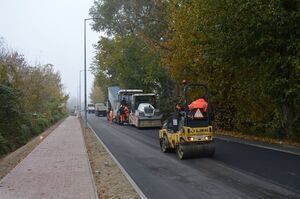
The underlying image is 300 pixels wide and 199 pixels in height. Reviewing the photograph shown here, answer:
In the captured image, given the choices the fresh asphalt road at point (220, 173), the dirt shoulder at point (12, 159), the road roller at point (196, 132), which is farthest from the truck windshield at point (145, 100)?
the road roller at point (196, 132)

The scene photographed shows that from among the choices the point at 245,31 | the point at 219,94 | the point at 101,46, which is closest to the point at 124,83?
the point at 101,46

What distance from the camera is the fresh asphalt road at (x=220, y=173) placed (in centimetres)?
1064

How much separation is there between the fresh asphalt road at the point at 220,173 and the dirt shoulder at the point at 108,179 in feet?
1.12

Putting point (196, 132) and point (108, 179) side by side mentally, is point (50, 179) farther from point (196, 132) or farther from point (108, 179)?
point (196, 132)

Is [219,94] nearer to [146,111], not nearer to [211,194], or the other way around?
[146,111]

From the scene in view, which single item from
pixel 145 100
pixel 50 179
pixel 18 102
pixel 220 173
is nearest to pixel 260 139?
pixel 220 173

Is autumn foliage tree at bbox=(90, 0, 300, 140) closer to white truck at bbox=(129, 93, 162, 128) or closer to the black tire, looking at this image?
the black tire

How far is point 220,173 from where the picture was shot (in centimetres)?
1328

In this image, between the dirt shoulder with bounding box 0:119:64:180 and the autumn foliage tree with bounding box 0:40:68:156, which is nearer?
the dirt shoulder with bounding box 0:119:64:180

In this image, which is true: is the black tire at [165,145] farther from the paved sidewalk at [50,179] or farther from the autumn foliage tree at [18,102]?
the autumn foliage tree at [18,102]

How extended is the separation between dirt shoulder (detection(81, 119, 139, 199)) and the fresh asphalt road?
341 mm

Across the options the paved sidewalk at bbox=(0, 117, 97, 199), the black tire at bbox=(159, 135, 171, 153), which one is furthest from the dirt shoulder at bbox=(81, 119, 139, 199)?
the black tire at bbox=(159, 135, 171, 153)

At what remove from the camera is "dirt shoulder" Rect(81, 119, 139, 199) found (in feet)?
36.0

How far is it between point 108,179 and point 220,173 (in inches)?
119
